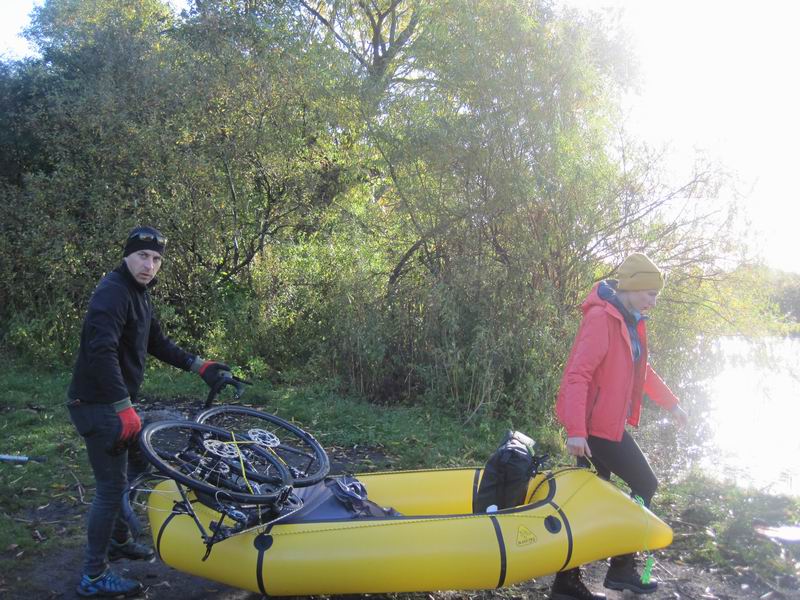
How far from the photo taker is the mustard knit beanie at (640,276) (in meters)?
3.73

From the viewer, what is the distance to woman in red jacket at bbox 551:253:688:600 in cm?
362

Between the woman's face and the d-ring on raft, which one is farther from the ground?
the woman's face

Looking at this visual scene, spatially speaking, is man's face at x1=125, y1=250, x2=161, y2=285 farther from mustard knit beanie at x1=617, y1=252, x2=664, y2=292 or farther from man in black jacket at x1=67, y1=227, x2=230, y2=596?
mustard knit beanie at x1=617, y1=252, x2=664, y2=292

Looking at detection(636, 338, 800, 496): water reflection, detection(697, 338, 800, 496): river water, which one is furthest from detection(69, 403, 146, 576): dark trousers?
detection(697, 338, 800, 496): river water

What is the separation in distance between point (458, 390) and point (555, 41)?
4081 millimetres

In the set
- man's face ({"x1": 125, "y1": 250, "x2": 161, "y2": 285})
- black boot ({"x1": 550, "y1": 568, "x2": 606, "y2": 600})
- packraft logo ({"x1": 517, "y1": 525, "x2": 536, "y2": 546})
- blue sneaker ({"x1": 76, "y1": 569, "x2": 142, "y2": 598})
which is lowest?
blue sneaker ({"x1": 76, "y1": 569, "x2": 142, "y2": 598})

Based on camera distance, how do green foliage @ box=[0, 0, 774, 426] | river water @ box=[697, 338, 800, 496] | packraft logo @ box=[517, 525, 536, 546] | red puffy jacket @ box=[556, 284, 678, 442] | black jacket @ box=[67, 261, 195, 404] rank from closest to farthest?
black jacket @ box=[67, 261, 195, 404]
packraft logo @ box=[517, 525, 536, 546]
red puffy jacket @ box=[556, 284, 678, 442]
river water @ box=[697, 338, 800, 496]
green foliage @ box=[0, 0, 774, 426]

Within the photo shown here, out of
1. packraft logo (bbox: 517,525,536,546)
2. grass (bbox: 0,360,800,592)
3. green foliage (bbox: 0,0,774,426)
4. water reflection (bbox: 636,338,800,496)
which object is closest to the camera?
packraft logo (bbox: 517,525,536,546)

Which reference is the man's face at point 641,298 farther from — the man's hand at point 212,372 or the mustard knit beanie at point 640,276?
the man's hand at point 212,372

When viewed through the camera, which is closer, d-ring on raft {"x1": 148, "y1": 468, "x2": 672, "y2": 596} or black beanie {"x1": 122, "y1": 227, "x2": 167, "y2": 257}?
d-ring on raft {"x1": 148, "y1": 468, "x2": 672, "y2": 596}

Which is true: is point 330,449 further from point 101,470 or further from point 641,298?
point 641,298

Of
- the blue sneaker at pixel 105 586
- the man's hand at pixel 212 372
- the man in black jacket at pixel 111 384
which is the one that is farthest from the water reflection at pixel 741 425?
the man in black jacket at pixel 111 384

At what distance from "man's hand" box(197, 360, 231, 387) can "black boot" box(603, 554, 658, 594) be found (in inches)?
94.8

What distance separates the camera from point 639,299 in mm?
3773
